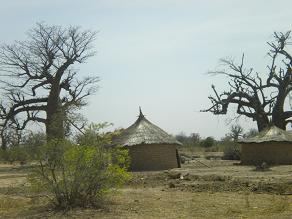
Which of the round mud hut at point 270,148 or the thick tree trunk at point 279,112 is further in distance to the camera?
the thick tree trunk at point 279,112

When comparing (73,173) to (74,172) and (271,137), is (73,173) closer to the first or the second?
(74,172)

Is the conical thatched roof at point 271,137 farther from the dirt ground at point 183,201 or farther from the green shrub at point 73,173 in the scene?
the green shrub at point 73,173

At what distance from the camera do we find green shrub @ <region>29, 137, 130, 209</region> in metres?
10.5

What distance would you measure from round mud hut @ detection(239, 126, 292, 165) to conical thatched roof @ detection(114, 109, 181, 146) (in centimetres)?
373

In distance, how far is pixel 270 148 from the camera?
24.0 meters

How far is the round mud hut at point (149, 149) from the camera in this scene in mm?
24125

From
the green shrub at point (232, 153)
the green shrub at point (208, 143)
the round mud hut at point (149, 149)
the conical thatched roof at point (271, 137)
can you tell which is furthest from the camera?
the green shrub at point (208, 143)

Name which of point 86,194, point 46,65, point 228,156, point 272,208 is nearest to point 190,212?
point 272,208

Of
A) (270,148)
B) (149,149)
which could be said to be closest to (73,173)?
(149,149)

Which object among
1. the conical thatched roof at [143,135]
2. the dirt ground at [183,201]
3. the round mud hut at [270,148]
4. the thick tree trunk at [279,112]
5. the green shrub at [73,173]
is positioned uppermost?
the thick tree trunk at [279,112]

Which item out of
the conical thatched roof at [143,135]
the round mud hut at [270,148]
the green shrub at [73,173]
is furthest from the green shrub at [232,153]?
the green shrub at [73,173]

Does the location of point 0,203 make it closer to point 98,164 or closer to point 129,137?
point 98,164

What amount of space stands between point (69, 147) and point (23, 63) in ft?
89.9

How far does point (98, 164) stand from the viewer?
10.7 metres
